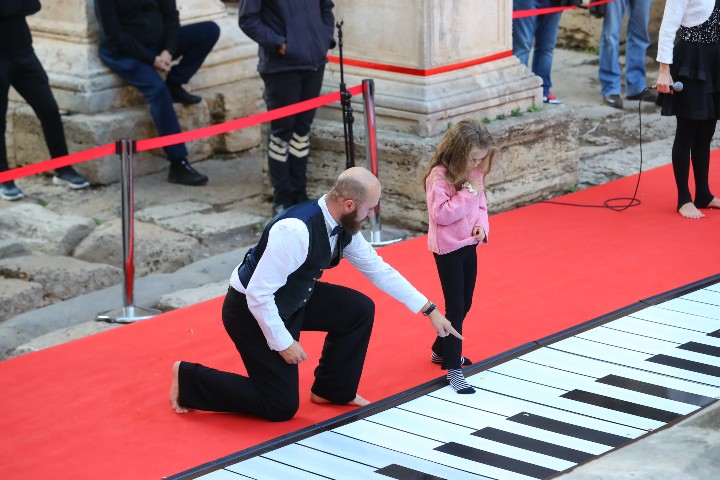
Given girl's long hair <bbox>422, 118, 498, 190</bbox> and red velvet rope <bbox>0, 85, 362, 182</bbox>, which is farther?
red velvet rope <bbox>0, 85, 362, 182</bbox>

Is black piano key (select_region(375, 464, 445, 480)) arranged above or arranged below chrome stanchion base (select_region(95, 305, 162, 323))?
above

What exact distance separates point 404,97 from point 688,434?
11.6 feet

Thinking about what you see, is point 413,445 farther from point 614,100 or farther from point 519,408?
point 614,100

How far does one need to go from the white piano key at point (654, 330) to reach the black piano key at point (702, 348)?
53mm

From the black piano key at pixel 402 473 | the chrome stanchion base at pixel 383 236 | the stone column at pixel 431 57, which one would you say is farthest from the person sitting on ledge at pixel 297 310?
the stone column at pixel 431 57

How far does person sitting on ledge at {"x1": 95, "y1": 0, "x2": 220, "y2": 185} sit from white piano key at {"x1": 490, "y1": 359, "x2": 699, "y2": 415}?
3917mm

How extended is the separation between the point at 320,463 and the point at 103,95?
16.0 ft

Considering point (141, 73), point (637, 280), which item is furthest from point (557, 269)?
point (141, 73)

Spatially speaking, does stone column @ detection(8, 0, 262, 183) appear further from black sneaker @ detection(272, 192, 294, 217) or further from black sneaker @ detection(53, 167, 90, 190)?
black sneaker @ detection(272, 192, 294, 217)

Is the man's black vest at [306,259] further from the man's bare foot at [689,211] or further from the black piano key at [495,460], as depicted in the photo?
the man's bare foot at [689,211]

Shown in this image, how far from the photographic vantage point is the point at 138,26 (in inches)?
345

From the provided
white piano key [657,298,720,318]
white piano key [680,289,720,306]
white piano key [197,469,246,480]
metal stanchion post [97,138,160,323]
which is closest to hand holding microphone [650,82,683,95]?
white piano key [680,289,720,306]

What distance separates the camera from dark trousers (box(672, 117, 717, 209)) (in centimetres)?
765

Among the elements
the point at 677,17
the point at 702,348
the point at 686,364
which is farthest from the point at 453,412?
the point at 677,17
